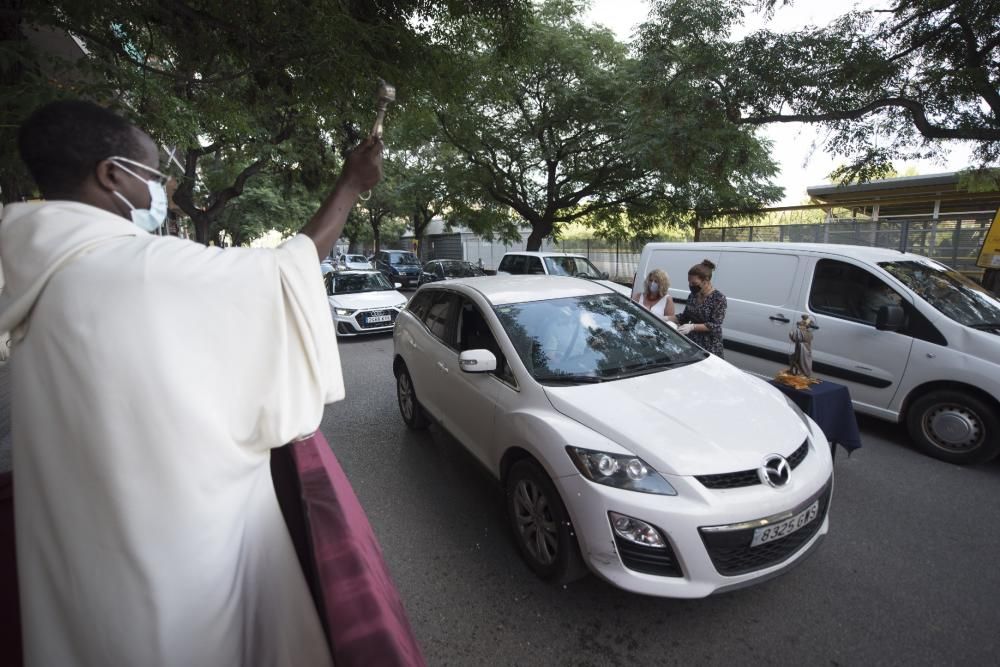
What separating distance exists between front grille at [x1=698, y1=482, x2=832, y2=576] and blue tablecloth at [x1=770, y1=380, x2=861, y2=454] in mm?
1534

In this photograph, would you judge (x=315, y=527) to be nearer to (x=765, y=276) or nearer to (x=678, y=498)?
(x=678, y=498)

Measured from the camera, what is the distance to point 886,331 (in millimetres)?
4547

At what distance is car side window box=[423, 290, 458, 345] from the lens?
4.17 m

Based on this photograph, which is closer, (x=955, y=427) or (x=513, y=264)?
(x=955, y=427)

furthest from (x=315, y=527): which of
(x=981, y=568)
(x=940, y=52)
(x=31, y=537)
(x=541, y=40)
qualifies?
(x=541, y=40)

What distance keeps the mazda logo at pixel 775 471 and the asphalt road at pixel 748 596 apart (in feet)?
2.32

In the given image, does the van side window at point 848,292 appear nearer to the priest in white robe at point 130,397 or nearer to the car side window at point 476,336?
the car side window at point 476,336

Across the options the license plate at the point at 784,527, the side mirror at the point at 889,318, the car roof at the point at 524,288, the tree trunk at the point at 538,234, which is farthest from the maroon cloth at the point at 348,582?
the tree trunk at the point at 538,234

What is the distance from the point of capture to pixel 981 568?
2.84 metres

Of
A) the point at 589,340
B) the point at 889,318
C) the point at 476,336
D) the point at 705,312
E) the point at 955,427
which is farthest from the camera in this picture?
the point at 705,312

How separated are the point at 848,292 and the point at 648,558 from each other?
4202 millimetres

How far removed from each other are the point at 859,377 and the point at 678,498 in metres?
3.64

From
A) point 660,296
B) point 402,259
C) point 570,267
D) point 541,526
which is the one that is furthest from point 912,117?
point 402,259

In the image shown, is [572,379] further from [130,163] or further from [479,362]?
[130,163]
